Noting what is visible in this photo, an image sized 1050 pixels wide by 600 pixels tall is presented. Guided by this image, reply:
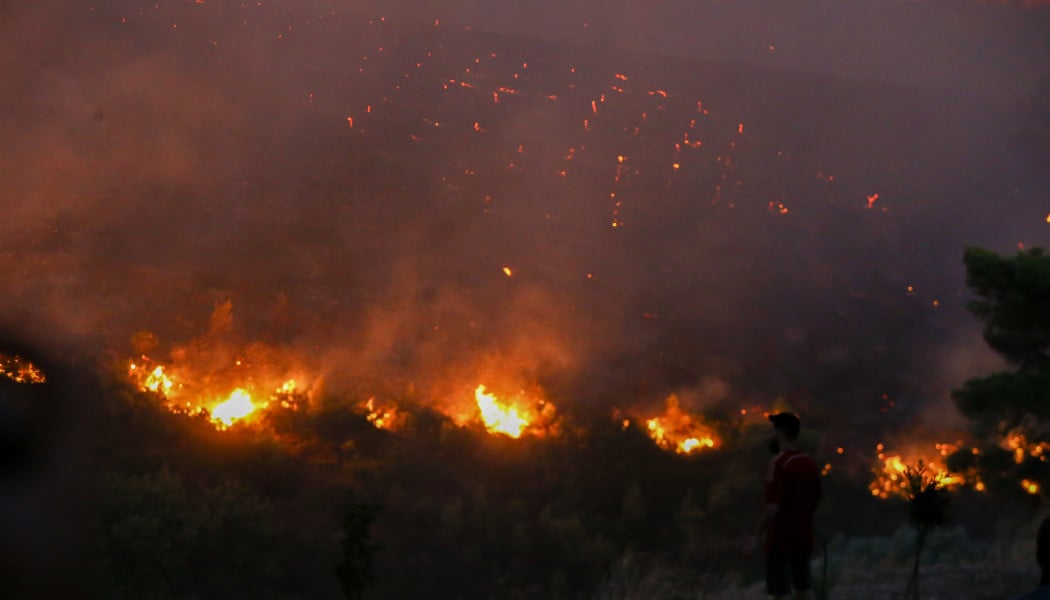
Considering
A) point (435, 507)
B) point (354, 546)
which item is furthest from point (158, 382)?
point (354, 546)

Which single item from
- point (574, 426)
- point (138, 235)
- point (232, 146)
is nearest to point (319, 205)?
Result: point (232, 146)

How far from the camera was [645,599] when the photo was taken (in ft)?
30.2

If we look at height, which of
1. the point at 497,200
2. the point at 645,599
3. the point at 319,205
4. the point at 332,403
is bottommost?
the point at 645,599

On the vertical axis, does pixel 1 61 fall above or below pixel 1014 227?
below

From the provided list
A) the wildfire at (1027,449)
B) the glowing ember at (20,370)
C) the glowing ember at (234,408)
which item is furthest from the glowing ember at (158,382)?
the wildfire at (1027,449)

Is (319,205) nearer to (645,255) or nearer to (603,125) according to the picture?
(645,255)

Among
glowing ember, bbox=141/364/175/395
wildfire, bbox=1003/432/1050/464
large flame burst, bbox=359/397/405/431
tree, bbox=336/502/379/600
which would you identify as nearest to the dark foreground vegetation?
tree, bbox=336/502/379/600

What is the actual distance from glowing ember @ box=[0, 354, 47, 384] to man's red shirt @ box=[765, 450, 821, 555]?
1033 cm

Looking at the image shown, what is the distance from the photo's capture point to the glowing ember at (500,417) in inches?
816

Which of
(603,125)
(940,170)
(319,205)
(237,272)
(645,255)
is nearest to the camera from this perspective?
(237,272)

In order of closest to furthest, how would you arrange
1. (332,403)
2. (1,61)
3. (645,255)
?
1. (332,403)
2. (1,61)
3. (645,255)

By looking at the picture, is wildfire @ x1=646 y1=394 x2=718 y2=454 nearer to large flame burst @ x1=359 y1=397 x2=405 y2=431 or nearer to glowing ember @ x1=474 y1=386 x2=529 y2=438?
glowing ember @ x1=474 y1=386 x2=529 y2=438

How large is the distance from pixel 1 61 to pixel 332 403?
35255 millimetres

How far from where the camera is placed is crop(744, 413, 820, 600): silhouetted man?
6.13m
